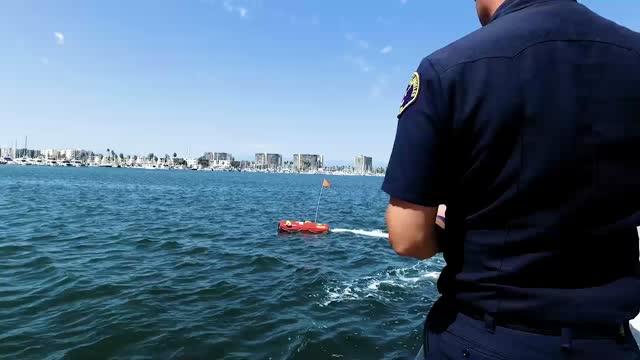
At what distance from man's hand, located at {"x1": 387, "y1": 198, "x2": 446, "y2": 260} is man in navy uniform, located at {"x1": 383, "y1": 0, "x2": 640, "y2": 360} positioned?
101 millimetres

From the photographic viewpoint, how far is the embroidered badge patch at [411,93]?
187 centimetres

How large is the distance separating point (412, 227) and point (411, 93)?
63 cm

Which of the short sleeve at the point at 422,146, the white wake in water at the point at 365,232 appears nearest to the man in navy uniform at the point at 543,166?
the short sleeve at the point at 422,146

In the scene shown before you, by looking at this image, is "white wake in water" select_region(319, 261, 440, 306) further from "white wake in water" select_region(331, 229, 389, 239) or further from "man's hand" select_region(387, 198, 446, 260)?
"man's hand" select_region(387, 198, 446, 260)

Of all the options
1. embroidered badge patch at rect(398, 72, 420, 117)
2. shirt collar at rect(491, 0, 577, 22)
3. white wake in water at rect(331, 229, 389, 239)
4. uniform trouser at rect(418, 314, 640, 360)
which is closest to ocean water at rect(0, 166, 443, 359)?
white wake in water at rect(331, 229, 389, 239)

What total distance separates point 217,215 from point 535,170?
38720 mm

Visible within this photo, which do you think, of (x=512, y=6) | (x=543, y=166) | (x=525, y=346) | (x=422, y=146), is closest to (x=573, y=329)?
(x=525, y=346)

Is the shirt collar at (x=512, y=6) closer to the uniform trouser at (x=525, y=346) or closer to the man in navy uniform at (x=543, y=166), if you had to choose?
the man in navy uniform at (x=543, y=166)

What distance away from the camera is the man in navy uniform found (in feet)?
5.64

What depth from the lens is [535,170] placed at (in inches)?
68.1

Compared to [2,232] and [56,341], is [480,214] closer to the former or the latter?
[56,341]

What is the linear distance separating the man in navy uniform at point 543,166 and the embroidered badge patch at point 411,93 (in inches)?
0.4

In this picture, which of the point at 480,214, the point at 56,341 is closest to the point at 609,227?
the point at 480,214

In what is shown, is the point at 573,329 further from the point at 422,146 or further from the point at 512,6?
the point at 512,6
